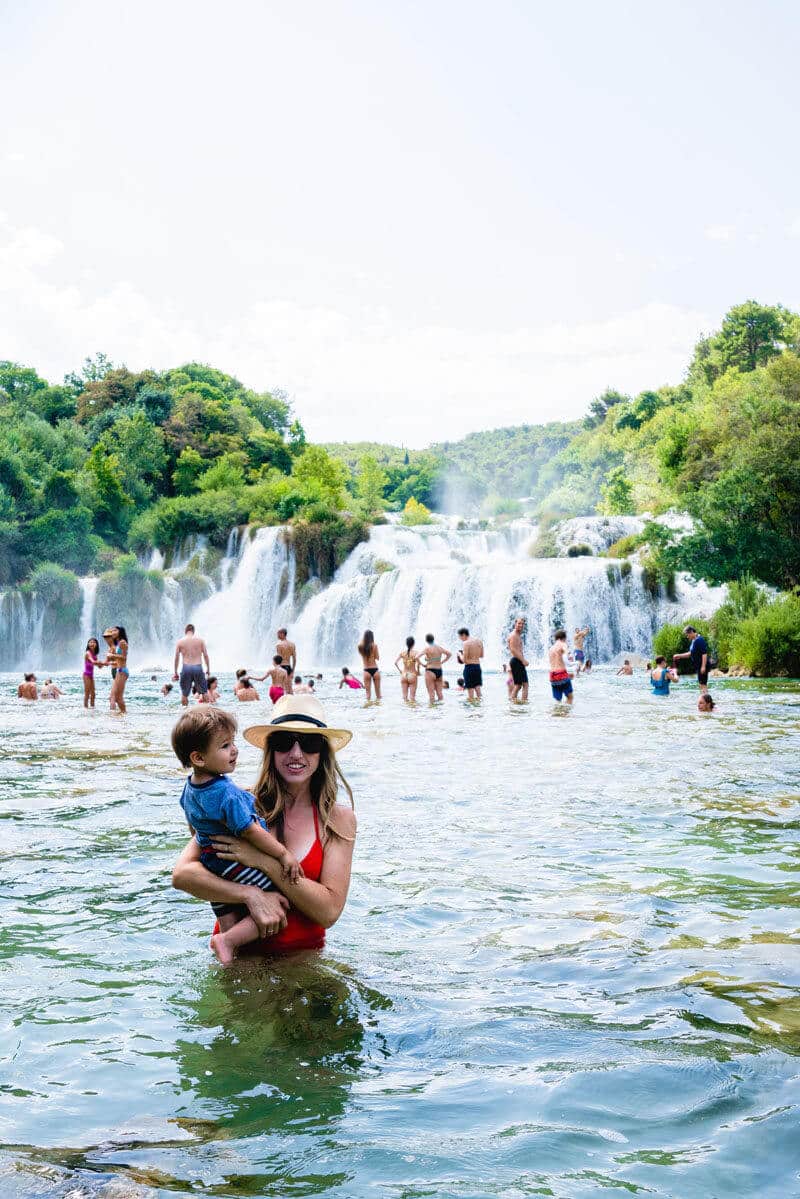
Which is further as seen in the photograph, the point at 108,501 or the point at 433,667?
the point at 108,501

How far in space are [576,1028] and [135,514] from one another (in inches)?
2415

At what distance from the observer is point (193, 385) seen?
277 feet

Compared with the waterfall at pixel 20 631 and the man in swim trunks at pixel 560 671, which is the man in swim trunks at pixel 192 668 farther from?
the waterfall at pixel 20 631

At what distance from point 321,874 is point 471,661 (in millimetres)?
18681

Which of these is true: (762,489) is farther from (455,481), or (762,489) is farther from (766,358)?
Answer: (455,481)

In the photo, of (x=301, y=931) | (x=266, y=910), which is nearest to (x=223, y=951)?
(x=266, y=910)

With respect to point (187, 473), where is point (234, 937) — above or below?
below

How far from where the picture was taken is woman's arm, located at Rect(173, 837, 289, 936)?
406cm

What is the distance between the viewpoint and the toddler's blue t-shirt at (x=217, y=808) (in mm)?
3879

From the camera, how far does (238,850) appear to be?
398 cm

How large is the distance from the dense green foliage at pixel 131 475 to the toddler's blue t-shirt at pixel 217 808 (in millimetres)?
42192

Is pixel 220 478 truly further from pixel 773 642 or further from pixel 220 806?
pixel 220 806

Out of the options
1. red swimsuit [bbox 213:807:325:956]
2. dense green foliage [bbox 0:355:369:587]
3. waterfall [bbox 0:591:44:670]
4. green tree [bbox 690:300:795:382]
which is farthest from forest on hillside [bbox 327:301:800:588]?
red swimsuit [bbox 213:807:325:956]

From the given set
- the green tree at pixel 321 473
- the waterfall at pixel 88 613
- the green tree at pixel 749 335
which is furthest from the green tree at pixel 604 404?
the waterfall at pixel 88 613
